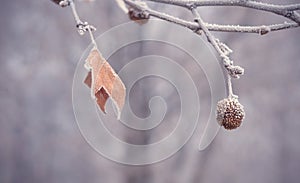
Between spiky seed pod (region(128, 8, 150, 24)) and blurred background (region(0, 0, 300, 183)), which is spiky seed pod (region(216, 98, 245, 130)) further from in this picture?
blurred background (region(0, 0, 300, 183))

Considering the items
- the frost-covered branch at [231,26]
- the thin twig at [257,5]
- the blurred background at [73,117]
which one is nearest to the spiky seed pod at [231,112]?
the frost-covered branch at [231,26]

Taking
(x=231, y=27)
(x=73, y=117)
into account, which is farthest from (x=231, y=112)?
(x=73, y=117)

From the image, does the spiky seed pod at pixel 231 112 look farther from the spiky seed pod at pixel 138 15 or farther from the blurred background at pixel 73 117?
the blurred background at pixel 73 117

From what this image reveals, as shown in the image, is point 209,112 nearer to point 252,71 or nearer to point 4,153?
point 252,71

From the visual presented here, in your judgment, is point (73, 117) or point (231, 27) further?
point (73, 117)

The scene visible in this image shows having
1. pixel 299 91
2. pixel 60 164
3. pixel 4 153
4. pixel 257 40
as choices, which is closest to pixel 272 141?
pixel 299 91

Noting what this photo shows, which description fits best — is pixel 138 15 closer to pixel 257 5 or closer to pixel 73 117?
pixel 257 5

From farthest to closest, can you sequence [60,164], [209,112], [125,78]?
[60,164] → [209,112] → [125,78]
